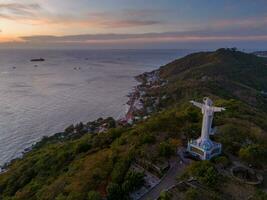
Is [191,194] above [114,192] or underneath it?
above

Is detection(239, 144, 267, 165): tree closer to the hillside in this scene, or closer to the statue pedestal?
the hillside

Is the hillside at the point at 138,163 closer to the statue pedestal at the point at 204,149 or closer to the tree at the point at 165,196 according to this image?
the tree at the point at 165,196

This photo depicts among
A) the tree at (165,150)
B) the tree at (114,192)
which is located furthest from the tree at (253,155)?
the tree at (114,192)

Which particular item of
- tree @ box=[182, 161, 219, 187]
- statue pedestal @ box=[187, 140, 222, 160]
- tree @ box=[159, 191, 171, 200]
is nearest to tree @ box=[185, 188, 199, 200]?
tree @ box=[159, 191, 171, 200]

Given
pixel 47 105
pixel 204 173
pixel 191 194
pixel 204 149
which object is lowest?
pixel 47 105

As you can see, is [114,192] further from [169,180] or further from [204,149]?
[204,149]

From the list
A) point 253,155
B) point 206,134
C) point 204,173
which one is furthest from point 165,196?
point 253,155
